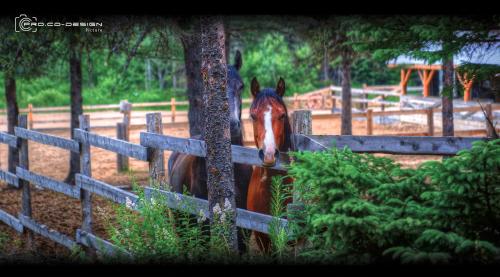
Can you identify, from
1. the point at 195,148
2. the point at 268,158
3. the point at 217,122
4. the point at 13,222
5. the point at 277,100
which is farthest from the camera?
the point at 13,222

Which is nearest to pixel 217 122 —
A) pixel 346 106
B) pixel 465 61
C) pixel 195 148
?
pixel 195 148

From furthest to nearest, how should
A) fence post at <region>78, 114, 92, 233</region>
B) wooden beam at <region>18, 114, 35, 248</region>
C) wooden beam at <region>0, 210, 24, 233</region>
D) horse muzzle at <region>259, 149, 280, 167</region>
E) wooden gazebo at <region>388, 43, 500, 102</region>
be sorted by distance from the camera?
wooden beam at <region>0, 210, 24, 233</region> < wooden beam at <region>18, 114, 35, 248</region> < fence post at <region>78, 114, 92, 233</region> < wooden gazebo at <region>388, 43, 500, 102</region> < horse muzzle at <region>259, 149, 280, 167</region>

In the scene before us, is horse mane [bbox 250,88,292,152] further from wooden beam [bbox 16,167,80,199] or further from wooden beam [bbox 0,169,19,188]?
wooden beam [bbox 0,169,19,188]

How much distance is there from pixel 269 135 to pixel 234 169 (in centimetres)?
145

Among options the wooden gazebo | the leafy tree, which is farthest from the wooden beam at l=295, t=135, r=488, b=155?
the wooden gazebo

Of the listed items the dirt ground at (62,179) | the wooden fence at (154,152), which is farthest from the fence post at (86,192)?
the dirt ground at (62,179)

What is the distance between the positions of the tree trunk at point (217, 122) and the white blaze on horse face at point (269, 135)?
0.72 meters

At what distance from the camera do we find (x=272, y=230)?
4812 millimetres

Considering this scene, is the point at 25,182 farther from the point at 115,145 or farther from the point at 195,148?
the point at 195,148

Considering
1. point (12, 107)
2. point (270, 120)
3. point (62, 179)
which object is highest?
point (12, 107)

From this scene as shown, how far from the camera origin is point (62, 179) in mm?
16734

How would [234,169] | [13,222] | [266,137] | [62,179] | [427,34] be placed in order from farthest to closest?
[62,179], [13,222], [234,169], [266,137], [427,34]

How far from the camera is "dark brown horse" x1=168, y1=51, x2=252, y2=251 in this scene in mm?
6863

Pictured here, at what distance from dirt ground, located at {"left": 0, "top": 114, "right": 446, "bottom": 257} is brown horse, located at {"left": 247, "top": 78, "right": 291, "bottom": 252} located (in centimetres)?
143
